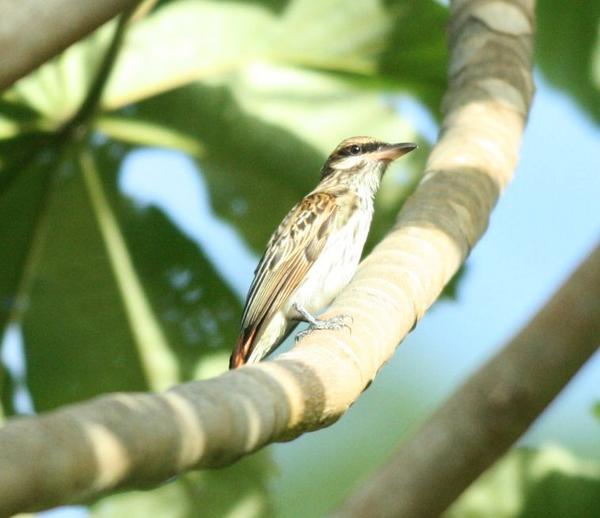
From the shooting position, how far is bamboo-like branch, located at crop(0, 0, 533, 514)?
1632 millimetres

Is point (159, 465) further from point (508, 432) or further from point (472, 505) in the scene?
point (472, 505)

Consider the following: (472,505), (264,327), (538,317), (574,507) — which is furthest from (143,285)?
(538,317)

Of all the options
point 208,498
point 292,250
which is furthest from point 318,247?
point 208,498

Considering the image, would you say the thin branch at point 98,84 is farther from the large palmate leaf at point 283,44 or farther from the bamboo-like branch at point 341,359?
the bamboo-like branch at point 341,359

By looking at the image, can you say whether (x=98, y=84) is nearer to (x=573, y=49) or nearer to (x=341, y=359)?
(x=573, y=49)

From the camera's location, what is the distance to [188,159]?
19.2 feet

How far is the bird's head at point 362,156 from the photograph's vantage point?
5344 mm

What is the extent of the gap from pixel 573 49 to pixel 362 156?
3.54 ft

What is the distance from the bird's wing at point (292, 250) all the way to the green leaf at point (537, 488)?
1.15m

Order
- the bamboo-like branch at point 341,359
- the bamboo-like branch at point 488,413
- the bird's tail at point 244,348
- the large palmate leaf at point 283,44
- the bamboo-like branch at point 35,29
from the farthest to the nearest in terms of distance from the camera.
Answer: the large palmate leaf at point 283,44, the bird's tail at point 244,348, the bamboo-like branch at point 35,29, the bamboo-like branch at point 488,413, the bamboo-like branch at point 341,359

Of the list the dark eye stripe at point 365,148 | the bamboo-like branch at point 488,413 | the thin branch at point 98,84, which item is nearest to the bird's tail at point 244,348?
the dark eye stripe at point 365,148

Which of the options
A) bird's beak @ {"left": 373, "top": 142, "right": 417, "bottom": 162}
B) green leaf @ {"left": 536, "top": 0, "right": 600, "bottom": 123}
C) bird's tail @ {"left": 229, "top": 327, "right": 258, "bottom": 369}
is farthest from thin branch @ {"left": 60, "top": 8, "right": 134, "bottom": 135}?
green leaf @ {"left": 536, "top": 0, "right": 600, "bottom": 123}

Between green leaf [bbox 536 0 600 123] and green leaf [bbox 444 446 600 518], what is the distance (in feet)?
5.23

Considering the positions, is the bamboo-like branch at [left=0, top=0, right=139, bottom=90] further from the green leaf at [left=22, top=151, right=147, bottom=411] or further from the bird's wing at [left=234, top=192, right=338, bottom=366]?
the green leaf at [left=22, top=151, right=147, bottom=411]
